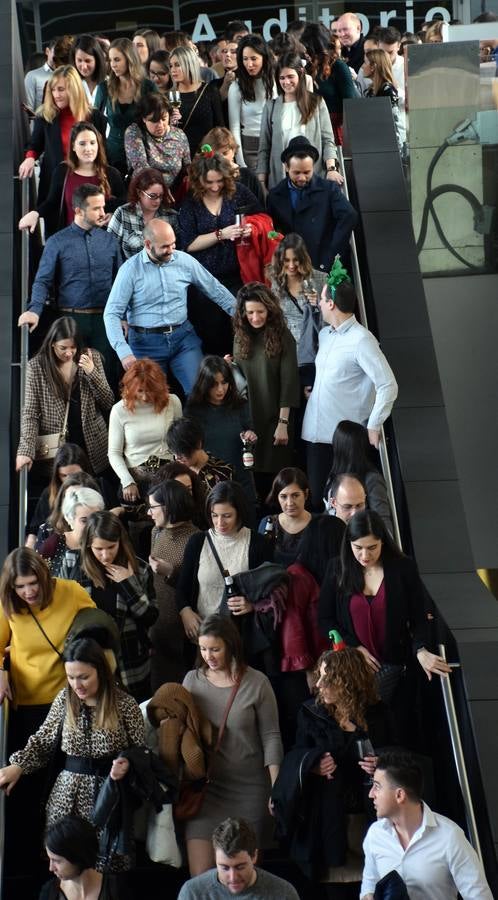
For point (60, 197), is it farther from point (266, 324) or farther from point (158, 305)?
point (266, 324)

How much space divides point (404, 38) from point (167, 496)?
27.6ft

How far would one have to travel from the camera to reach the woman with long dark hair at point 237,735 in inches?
307

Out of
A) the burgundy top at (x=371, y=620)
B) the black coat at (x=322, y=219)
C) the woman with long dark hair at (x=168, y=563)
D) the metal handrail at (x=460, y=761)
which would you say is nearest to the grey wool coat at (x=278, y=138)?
the black coat at (x=322, y=219)

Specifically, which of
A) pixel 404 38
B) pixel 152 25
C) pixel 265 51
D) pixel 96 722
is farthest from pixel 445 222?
pixel 152 25

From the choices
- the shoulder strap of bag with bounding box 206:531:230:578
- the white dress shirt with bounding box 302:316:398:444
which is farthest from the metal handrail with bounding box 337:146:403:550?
the shoulder strap of bag with bounding box 206:531:230:578

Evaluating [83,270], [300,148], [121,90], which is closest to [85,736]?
[83,270]

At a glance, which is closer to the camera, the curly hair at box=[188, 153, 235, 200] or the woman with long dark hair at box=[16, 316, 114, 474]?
the woman with long dark hair at box=[16, 316, 114, 474]

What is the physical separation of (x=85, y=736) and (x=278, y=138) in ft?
19.8

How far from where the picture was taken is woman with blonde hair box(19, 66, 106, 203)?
1186 cm

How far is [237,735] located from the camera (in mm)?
7871

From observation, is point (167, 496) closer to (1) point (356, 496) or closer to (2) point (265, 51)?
(1) point (356, 496)

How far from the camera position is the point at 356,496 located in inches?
347

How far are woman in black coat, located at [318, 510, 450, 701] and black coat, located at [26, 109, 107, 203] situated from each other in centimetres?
481

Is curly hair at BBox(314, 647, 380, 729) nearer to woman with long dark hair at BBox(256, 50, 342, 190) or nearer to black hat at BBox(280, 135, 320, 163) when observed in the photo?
black hat at BBox(280, 135, 320, 163)
